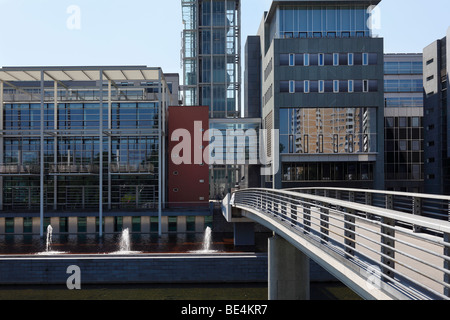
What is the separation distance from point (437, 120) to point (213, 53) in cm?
2845

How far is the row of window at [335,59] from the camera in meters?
34.3

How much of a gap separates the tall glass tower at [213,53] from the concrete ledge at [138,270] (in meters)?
34.7

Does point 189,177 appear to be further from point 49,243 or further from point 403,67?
point 403,67

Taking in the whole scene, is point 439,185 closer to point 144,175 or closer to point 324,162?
point 324,162

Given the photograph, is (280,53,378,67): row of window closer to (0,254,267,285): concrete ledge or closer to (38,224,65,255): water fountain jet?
(0,254,267,285): concrete ledge

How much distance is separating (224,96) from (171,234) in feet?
88.5

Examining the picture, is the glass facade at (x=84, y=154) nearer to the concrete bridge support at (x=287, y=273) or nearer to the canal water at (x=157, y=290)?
the canal water at (x=157, y=290)

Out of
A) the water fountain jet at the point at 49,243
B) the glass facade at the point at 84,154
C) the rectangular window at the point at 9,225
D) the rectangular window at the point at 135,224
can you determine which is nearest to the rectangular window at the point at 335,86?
the glass facade at the point at 84,154

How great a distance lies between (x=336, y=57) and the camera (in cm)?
3441

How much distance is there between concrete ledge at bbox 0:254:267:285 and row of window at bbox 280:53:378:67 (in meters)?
20.2

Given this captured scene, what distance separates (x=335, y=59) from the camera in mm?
34375

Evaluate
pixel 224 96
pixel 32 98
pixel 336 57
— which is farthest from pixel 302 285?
pixel 224 96

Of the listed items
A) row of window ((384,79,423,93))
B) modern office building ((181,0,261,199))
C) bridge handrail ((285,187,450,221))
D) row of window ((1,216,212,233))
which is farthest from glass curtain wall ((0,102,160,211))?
row of window ((384,79,423,93))

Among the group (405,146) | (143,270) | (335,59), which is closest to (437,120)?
(405,146)
